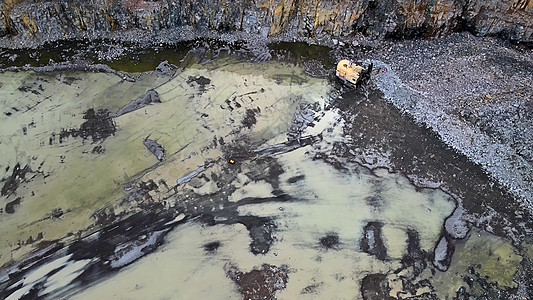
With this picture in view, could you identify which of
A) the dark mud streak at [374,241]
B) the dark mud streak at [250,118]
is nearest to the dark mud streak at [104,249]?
the dark mud streak at [250,118]

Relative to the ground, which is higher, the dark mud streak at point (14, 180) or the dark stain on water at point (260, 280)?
the dark mud streak at point (14, 180)

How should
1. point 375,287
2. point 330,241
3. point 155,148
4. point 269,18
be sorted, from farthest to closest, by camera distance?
point 269,18 → point 155,148 → point 330,241 → point 375,287

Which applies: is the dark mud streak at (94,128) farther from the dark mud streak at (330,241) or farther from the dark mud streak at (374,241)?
the dark mud streak at (374,241)

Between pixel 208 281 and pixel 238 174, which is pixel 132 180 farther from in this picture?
pixel 208 281

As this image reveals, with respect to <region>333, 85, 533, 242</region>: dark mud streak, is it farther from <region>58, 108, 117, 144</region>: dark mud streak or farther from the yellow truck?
<region>58, 108, 117, 144</region>: dark mud streak

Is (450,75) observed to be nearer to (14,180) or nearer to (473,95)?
(473,95)

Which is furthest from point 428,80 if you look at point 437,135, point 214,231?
point 214,231

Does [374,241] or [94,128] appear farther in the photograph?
[94,128]

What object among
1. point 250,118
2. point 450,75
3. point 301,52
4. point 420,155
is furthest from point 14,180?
point 450,75
